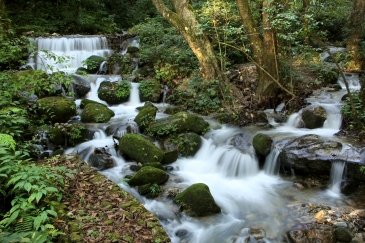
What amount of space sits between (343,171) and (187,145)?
3.65 m

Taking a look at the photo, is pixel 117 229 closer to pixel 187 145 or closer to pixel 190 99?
pixel 187 145

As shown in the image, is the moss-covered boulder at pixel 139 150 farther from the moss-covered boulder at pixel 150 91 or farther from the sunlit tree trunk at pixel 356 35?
the sunlit tree trunk at pixel 356 35

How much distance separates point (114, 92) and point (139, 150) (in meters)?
4.75

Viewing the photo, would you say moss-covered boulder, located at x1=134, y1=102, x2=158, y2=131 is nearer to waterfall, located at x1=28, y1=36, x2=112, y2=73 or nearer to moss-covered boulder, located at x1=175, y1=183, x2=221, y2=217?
moss-covered boulder, located at x1=175, y1=183, x2=221, y2=217

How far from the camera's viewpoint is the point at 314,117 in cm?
953

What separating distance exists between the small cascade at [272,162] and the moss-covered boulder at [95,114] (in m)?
4.99

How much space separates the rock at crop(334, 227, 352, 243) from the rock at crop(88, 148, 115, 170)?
197 inches

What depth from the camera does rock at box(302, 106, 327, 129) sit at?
9.52m

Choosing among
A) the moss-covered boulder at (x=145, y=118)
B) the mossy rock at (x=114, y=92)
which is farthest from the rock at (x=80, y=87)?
the moss-covered boulder at (x=145, y=118)

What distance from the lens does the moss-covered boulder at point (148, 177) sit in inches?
278

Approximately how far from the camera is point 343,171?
7.09 m

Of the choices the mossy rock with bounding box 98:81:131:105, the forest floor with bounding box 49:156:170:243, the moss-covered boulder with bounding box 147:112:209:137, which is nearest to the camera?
the forest floor with bounding box 49:156:170:243

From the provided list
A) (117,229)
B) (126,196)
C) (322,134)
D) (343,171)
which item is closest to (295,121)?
(322,134)

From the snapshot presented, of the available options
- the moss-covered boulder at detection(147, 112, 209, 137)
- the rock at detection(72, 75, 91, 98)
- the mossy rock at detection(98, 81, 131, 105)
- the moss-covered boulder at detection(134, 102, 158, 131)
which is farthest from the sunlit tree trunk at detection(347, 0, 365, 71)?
the rock at detection(72, 75, 91, 98)
